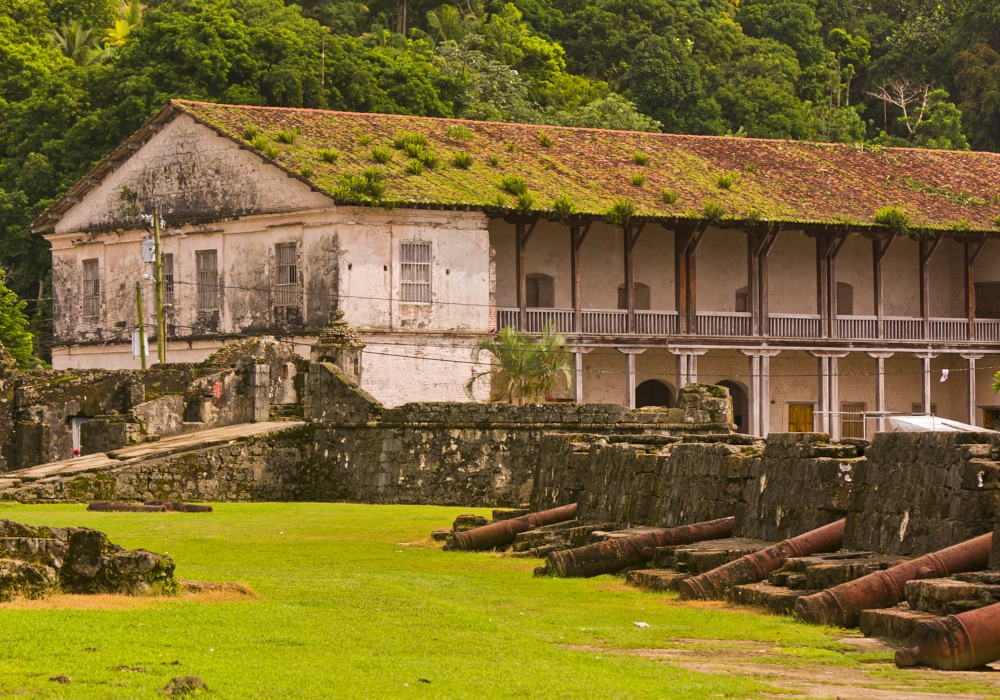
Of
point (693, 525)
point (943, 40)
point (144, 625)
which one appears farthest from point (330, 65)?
point (144, 625)

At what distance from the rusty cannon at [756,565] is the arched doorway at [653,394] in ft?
87.8

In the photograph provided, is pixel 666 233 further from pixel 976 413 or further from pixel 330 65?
pixel 330 65

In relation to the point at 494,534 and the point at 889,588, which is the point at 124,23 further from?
the point at 889,588

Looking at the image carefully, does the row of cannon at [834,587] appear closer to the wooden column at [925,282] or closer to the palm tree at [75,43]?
the wooden column at [925,282]

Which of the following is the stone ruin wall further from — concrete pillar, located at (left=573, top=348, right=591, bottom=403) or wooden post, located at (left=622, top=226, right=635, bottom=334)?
wooden post, located at (left=622, top=226, right=635, bottom=334)

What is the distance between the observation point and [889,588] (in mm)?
12438

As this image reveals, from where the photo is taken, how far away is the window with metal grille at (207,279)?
3803 centimetres

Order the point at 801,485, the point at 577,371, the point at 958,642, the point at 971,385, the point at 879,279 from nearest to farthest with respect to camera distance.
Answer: the point at 958,642, the point at 801,485, the point at 577,371, the point at 879,279, the point at 971,385

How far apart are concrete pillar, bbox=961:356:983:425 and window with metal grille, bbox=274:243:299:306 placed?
58.0 ft

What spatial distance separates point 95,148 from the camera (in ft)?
154

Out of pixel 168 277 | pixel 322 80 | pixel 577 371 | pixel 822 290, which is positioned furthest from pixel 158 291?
pixel 822 290

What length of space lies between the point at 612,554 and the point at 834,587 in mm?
4140

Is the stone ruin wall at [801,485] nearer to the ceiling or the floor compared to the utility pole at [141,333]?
nearer to the floor

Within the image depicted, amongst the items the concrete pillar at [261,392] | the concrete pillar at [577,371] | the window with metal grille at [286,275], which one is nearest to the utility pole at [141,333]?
the window with metal grille at [286,275]
